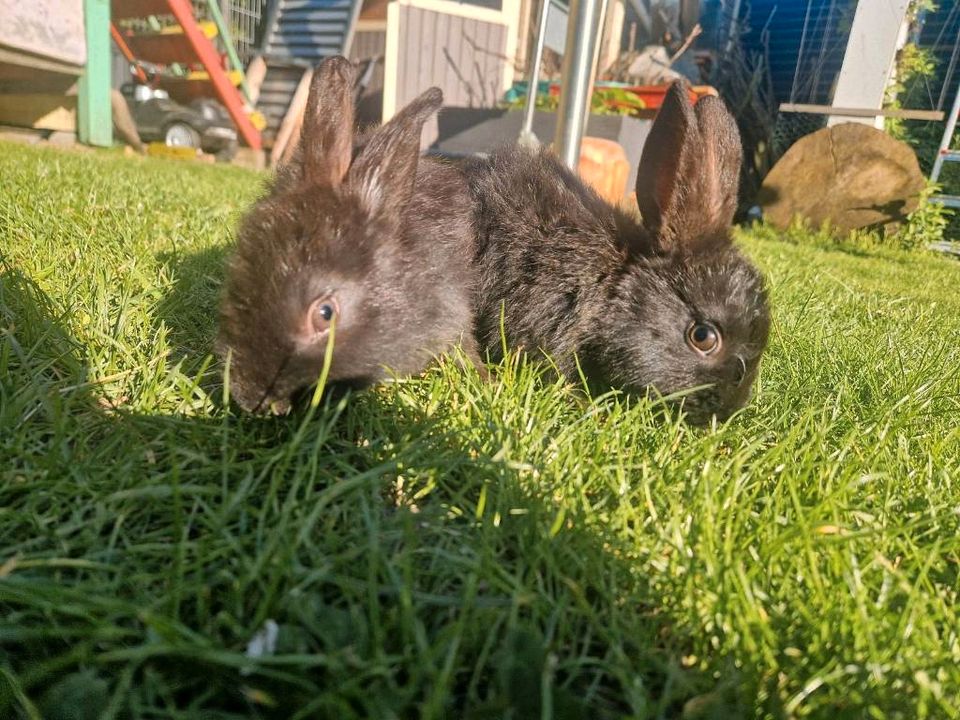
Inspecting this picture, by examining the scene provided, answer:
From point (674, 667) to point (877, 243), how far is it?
8743 millimetres

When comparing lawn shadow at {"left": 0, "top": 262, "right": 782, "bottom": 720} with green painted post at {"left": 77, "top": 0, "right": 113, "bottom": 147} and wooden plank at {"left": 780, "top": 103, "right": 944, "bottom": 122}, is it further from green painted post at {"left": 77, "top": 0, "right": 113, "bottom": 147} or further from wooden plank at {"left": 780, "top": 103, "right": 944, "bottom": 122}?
wooden plank at {"left": 780, "top": 103, "right": 944, "bottom": 122}

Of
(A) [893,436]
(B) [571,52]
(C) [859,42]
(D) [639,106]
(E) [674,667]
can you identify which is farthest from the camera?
(C) [859,42]

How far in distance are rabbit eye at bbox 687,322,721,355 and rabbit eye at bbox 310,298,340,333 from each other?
1170mm

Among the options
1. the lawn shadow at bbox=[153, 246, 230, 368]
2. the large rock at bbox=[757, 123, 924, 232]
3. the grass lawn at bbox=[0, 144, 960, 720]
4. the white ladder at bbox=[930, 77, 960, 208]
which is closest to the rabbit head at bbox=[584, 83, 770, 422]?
the grass lawn at bbox=[0, 144, 960, 720]

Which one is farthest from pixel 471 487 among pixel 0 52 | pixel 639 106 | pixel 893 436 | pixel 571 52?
pixel 0 52

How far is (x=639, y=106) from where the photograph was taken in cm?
794

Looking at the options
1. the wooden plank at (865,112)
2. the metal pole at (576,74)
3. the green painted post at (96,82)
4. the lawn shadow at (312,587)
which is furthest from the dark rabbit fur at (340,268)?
the wooden plank at (865,112)

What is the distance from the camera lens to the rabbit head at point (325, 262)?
5.60ft

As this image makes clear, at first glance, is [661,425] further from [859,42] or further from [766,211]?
[859,42]

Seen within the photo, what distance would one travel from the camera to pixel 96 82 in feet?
26.9

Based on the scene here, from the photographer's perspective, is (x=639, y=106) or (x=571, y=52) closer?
(x=571, y=52)

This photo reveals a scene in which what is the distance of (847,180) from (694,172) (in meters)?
7.24

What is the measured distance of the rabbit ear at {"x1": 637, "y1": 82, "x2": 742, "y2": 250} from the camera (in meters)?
2.24

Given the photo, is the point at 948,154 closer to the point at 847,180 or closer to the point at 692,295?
the point at 847,180
